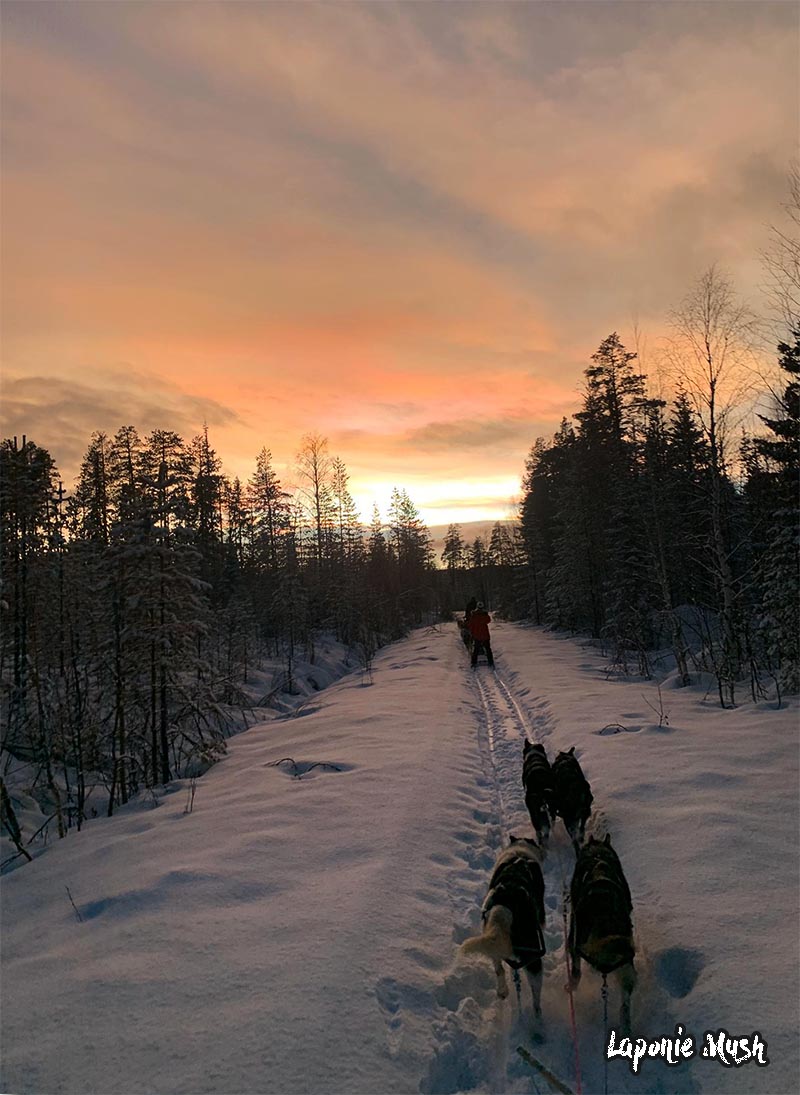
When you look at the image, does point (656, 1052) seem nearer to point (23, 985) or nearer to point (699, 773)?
point (23, 985)

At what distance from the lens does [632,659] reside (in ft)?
63.8

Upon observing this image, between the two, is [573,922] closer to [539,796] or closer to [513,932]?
[513,932]

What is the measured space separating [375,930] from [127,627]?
7783 mm

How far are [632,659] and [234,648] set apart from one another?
13971mm

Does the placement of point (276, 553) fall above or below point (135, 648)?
above

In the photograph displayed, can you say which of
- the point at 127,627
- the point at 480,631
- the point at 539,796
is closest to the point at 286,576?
the point at 480,631

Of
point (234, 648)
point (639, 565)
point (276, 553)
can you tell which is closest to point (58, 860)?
point (234, 648)

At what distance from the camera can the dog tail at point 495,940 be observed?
3.27m

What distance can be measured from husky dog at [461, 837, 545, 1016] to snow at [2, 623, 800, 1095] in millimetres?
225

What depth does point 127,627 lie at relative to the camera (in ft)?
32.9

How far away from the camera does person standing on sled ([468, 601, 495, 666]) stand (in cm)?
1841

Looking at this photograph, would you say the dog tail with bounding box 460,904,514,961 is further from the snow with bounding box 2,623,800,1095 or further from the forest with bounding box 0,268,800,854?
the forest with bounding box 0,268,800,854

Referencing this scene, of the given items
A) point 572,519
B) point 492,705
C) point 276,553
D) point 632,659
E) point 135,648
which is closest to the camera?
point 135,648

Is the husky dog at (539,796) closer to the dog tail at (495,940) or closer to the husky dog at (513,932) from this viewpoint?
the husky dog at (513,932)
